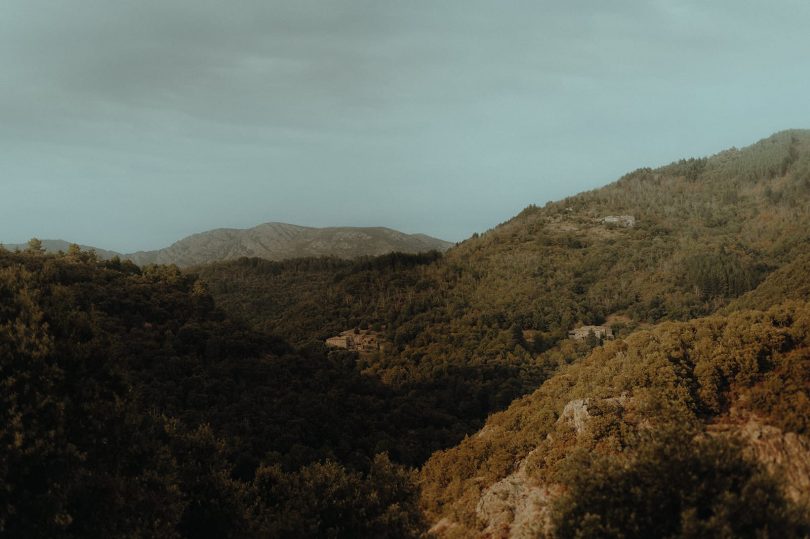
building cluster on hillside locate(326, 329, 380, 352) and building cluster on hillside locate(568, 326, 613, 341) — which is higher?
building cluster on hillside locate(326, 329, 380, 352)

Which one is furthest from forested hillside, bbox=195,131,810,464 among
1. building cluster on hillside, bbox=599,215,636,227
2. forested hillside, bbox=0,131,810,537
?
forested hillside, bbox=0,131,810,537

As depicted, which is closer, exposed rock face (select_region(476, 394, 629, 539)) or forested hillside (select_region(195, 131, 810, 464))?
exposed rock face (select_region(476, 394, 629, 539))

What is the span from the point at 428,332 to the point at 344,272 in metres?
71.6

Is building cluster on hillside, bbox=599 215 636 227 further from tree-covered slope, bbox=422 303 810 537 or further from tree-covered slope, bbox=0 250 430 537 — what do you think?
tree-covered slope, bbox=0 250 430 537

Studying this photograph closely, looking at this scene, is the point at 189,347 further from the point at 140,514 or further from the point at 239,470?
the point at 140,514

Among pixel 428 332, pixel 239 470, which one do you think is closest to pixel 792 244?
pixel 428 332

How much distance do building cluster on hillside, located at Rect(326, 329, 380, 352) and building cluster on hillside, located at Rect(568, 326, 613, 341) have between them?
46211 mm

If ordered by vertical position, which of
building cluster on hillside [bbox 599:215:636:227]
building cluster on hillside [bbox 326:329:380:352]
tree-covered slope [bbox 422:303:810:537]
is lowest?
building cluster on hillside [bbox 326:329:380:352]

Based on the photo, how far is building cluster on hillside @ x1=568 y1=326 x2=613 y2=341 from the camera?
358 feet

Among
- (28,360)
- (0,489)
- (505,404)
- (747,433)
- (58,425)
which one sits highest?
(28,360)

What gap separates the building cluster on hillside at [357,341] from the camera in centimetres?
11069

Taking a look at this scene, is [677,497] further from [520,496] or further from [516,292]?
[516,292]

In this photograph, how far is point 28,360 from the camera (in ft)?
50.8

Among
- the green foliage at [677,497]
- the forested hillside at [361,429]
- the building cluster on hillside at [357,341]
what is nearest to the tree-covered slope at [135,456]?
the forested hillside at [361,429]
